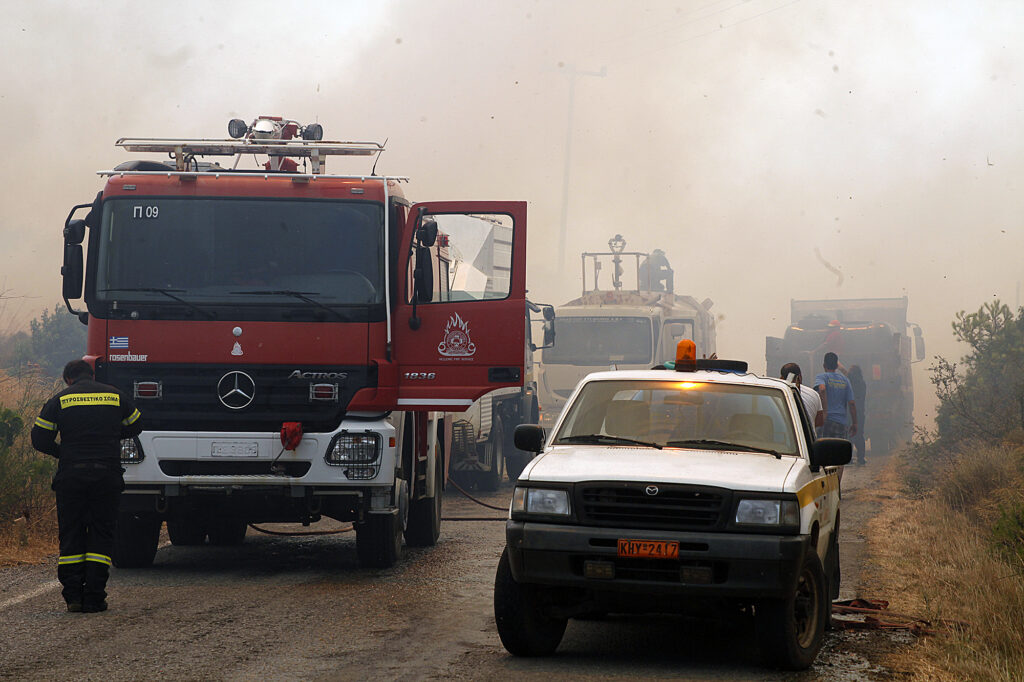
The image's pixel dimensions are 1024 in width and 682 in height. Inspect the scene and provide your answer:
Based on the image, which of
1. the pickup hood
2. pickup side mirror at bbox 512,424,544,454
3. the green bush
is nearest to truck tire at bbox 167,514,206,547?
pickup side mirror at bbox 512,424,544,454

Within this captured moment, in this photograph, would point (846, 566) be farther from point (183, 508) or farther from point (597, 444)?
point (183, 508)

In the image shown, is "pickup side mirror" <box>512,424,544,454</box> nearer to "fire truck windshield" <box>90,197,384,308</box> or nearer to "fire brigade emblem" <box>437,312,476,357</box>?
"fire brigade emblem" <box>437,312,476,357</box>

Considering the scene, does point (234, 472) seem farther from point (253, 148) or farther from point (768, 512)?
point (768, 512)

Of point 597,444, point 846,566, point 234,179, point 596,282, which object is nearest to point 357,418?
point 234,179

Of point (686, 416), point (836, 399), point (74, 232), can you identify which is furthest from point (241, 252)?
point (836, 399)

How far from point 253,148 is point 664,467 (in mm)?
5877

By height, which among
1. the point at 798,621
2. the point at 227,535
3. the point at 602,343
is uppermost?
the point at 602,343

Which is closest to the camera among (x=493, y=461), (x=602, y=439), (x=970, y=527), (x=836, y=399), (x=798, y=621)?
(x=798, y=621)

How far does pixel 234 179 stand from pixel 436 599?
3629 mm

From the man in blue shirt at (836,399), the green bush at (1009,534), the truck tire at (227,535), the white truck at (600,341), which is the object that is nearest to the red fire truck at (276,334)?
the truck tire at (227,535)

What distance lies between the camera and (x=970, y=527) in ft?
36.0

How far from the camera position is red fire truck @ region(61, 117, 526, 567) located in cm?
926

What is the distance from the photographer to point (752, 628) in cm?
725

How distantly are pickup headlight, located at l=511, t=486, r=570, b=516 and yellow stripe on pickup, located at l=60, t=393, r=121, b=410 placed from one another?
3362 millimetres
